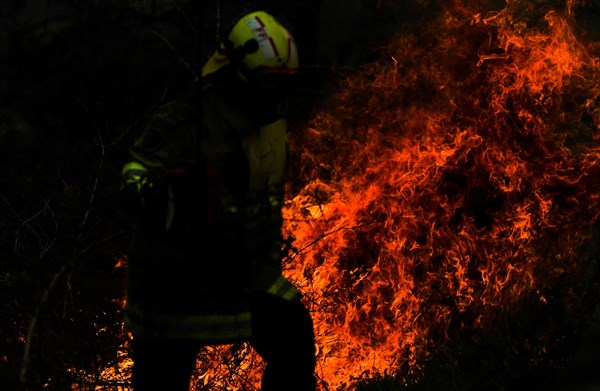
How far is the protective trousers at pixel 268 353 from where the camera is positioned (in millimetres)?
4316

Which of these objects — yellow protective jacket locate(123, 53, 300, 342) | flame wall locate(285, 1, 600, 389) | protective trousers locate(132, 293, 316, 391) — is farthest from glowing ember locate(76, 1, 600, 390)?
yellow protective jacket locate(123, 53, 300, 342)

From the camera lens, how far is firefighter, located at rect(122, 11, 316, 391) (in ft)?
13.6

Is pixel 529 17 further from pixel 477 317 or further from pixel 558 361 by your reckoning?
pixel 558 361

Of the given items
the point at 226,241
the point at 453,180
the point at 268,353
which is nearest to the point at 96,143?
the point at 226,241

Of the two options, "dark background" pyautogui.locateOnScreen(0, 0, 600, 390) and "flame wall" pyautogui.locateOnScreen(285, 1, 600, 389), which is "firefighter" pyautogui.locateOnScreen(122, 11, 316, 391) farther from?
"flame wall" pyautogui.locateOnScreen(285, 1, 600, 389)

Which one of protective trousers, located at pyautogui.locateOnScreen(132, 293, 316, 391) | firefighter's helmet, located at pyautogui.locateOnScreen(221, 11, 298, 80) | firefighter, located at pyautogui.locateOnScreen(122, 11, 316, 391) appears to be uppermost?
firefighter's helmet, located at pyautogui.locateOnScreen(221, 11, 298, 80)

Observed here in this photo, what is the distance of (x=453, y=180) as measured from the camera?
316 inches

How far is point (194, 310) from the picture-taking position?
14.0 feet

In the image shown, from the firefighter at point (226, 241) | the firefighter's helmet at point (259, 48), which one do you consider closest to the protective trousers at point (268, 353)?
the firefighter at point (226, 241)

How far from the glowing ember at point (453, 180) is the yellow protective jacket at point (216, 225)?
9.52 ft

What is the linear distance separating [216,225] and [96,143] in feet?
7.45

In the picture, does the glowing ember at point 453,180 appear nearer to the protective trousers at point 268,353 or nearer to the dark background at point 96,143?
the dark background at point 96,143

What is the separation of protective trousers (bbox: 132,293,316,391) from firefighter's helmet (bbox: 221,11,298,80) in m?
1.06

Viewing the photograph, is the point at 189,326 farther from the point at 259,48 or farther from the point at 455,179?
the point at 455,179
